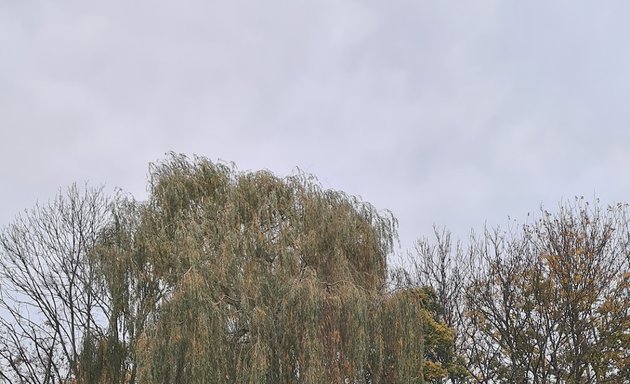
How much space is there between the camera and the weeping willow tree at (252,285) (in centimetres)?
956

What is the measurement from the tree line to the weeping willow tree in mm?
26

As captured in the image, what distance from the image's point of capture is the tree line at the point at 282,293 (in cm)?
972

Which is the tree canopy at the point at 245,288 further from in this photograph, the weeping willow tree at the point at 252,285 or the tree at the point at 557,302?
the tree at the point at 557,302

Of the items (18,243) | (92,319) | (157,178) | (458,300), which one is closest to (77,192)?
(18,243)

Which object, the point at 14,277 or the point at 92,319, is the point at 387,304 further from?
the point at 14,277

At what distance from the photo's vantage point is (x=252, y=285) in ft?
33.5

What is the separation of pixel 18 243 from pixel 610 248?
1480 cm

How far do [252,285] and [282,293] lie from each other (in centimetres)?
51

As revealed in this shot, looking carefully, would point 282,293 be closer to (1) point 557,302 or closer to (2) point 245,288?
(2) point 245,288

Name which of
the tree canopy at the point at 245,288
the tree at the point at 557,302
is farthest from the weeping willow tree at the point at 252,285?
the tree at the point at 557,302

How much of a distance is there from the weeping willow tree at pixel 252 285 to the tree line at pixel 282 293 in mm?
26

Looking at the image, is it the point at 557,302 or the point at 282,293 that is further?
the point at 557,302

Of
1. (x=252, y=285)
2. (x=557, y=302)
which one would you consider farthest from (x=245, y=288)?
(x=557, y=302)

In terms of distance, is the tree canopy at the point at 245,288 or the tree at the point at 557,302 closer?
the tree canopy at the point at 245,288
